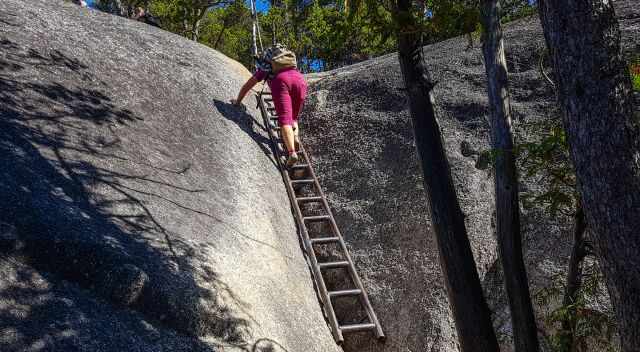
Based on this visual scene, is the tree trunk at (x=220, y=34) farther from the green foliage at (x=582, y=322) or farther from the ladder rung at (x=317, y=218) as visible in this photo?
the green foliage at (x=582, y=322)

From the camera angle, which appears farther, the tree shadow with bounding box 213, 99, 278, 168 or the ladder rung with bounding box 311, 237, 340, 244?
the tree shadow with bounding box 213, 99, 278, 168

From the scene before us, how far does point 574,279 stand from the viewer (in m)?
5.58

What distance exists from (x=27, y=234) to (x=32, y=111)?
2.03m

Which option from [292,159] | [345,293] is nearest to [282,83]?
[292,159]

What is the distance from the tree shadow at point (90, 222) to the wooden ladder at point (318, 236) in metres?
1.63

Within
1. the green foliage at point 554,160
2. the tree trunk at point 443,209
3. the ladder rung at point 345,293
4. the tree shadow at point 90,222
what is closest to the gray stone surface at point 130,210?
the tree shadow at point 90,222

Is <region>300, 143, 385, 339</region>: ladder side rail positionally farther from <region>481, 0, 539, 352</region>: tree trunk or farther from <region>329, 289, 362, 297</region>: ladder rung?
<region>481, 0, 539, 352</region>: tree trunk

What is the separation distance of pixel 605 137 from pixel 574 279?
8.89 feet

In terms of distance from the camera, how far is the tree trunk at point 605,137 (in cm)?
320

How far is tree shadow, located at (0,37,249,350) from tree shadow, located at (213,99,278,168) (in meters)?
2.27

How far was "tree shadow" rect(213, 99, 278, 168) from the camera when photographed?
859 cm

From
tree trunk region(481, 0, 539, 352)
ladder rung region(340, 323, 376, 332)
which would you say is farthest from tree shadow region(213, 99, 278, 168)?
tree trunk region(481, 0, 539, 352)

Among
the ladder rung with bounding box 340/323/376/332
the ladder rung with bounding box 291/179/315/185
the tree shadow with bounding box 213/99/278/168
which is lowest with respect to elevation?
the ladder rung with bounding box 340/323/376/332

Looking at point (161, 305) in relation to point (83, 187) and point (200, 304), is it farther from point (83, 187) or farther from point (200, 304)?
point (83, 187)
